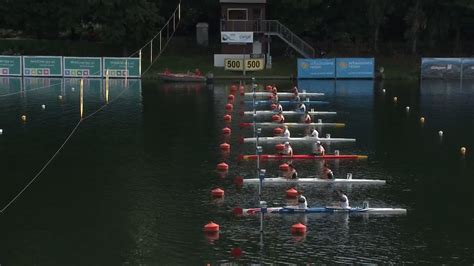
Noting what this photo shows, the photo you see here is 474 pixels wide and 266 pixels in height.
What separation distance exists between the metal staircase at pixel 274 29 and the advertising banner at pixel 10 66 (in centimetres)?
2281

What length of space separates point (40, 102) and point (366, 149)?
30.1m

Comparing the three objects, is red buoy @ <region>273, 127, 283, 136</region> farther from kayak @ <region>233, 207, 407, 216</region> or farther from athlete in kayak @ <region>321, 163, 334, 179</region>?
kayak @ <region>233, 207, 407, 216</region>

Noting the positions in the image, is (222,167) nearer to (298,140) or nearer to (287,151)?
(287,151)

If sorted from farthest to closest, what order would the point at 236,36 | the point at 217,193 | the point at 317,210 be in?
the point at 236,36 < the point at 217,193 < the point at 317,210

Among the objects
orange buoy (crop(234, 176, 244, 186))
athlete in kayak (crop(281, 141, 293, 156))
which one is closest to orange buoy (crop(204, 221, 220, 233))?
orange buoy (crop(234, 176, 244, 186))

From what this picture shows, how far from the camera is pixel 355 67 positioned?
8306cm

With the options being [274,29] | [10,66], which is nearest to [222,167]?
[274,29]

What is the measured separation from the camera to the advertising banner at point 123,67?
3231 inches

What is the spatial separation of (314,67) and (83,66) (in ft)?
81.9

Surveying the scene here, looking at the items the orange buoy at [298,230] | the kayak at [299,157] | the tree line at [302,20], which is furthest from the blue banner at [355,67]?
the orange buoy at [298,230]

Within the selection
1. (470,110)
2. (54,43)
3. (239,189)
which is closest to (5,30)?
(54,43)

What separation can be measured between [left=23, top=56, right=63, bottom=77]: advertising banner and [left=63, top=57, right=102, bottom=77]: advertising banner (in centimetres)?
93

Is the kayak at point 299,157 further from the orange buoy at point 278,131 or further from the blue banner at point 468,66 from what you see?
the blue banner at point 468,66

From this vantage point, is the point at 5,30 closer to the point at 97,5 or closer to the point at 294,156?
the point at 97,5
